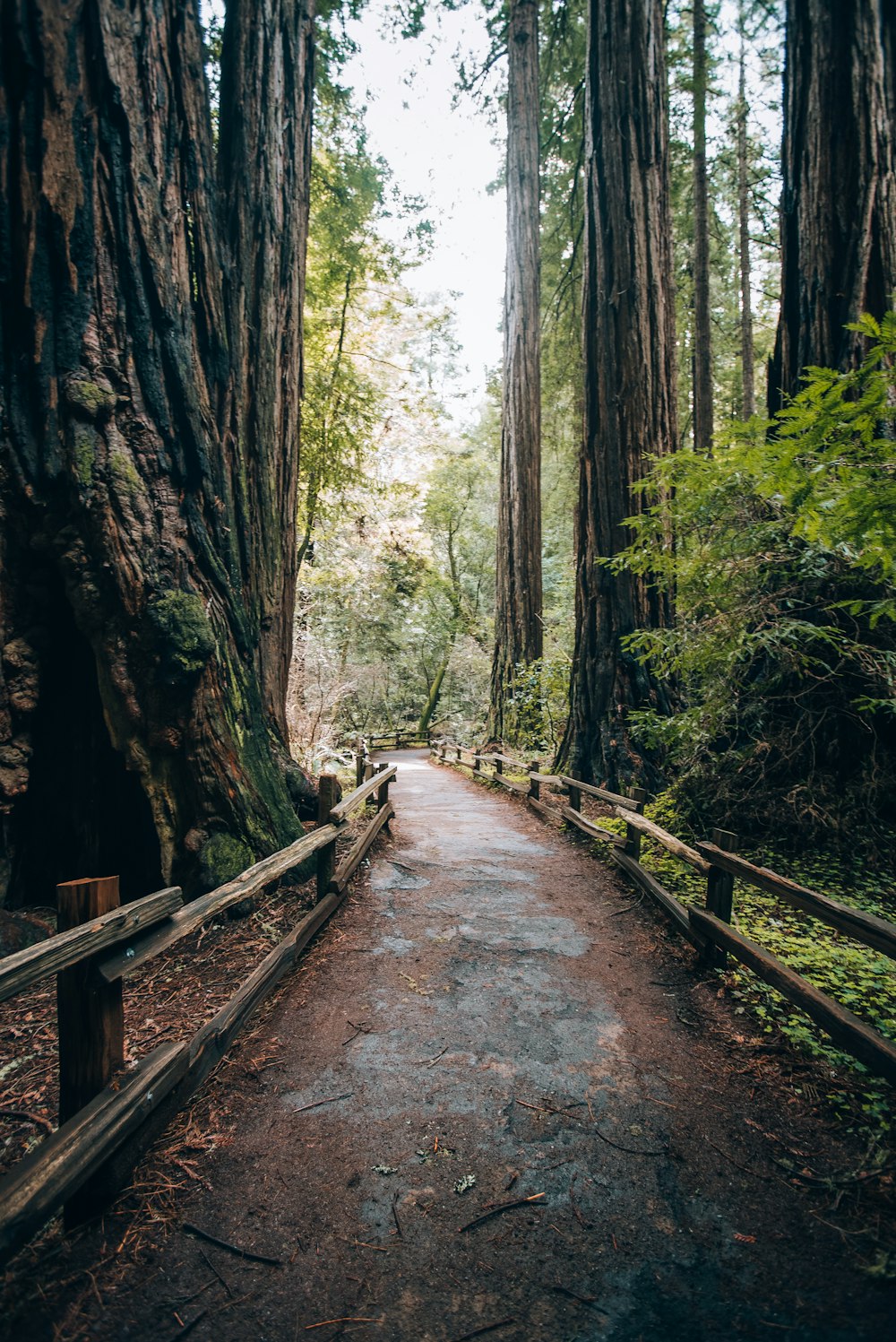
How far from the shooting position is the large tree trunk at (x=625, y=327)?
7.09m

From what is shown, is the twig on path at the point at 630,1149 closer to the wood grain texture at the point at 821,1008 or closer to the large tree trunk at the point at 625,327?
the wood grain texture at the point at 821,1008

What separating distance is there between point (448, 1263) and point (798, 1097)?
1.62 metres

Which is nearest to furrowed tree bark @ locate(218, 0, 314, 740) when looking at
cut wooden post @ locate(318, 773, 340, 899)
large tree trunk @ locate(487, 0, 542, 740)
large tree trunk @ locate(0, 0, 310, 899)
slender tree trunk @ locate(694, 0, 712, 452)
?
large tree trunk @ locate(0, 0, 310, 899)

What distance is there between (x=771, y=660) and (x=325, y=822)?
4.08 m

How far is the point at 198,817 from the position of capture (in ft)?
13.9

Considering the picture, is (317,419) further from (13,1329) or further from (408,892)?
(13,1329)

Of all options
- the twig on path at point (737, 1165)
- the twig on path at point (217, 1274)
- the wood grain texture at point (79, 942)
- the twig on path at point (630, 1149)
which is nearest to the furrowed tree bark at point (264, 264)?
the wood grain texture at point (79, 942)

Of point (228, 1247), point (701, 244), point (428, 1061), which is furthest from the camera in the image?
point (701, 244)

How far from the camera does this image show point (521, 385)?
12.0m

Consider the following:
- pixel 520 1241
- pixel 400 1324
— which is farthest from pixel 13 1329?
pixel 520 1241

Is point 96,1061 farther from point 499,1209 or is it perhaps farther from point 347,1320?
point 499,1209

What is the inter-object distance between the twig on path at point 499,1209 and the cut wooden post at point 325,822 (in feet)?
8.89

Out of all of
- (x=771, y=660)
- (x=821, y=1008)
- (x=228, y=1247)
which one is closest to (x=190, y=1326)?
(x=228, y=1247)

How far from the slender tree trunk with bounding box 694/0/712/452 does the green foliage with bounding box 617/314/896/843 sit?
710cm
